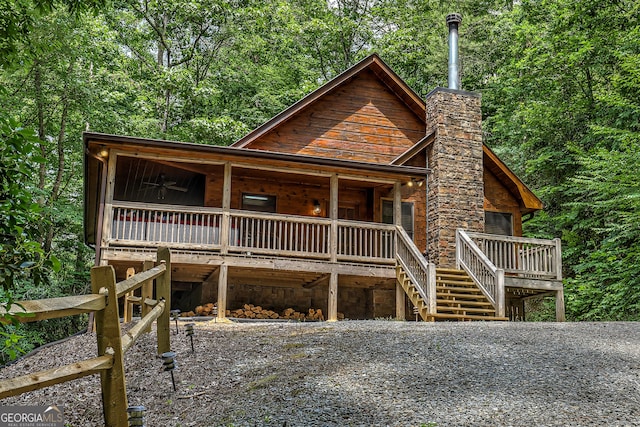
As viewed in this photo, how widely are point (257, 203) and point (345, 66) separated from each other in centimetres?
1469

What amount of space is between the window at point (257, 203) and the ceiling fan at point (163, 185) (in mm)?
1732

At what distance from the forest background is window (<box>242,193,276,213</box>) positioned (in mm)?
5343

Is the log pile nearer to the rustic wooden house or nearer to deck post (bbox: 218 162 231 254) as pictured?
the rustic wooden house

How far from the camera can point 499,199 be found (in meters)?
19.0

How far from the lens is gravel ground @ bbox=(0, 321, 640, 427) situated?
542 centimetres

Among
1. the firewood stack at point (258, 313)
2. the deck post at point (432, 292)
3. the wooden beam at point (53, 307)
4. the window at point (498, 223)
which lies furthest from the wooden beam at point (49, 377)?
the window at point (498, 223)

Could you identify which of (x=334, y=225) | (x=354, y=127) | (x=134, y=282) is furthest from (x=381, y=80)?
(x=134, y=282)

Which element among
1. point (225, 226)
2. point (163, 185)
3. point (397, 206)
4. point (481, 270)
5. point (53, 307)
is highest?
point (163, 185)

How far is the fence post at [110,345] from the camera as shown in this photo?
169 inches

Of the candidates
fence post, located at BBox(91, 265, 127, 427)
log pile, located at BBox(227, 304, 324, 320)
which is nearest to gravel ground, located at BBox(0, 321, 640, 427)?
fence post, located at BBox(91, 265, 127, 427)

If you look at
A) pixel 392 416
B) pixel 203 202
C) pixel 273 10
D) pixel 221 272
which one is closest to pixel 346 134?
pixel 203 202

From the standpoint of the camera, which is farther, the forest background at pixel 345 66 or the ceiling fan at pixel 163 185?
the forest background at pixel 345 66

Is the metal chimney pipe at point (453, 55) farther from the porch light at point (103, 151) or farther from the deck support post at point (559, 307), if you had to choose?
the porch light at point (103, 151)

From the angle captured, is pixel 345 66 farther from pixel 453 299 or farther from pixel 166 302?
pixel 166 302
